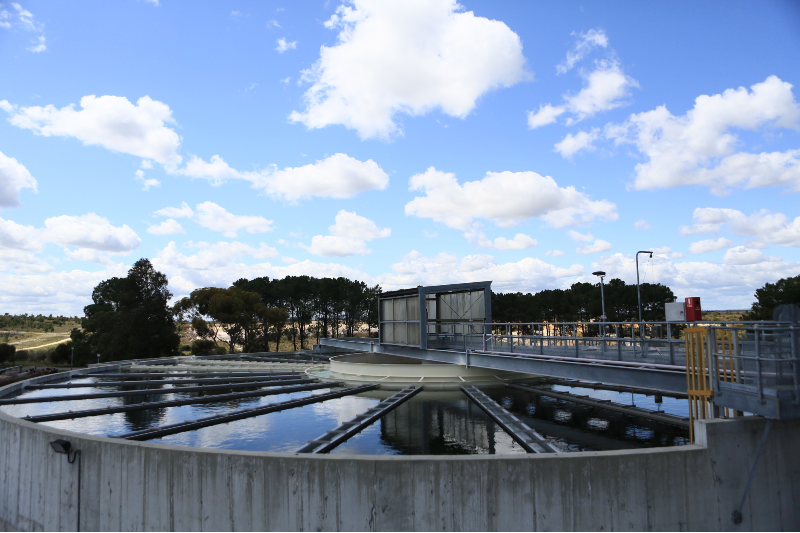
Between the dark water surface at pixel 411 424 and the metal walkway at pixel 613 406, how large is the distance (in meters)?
0.63

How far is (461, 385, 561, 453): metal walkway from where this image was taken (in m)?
13.3

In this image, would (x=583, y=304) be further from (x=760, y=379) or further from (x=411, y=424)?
(x=760, y=379)

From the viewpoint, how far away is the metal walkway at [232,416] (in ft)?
50.6

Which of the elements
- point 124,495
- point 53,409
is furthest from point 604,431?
point 53,409

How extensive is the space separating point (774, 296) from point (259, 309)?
62.4m

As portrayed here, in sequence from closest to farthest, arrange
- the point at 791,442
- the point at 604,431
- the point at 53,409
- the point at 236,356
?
the point at 791,442 → the point at 604,431 → the point at 53,409 → the point at 236,356

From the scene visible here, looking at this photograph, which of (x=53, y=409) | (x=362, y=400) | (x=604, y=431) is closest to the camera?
(x=604, y=431)

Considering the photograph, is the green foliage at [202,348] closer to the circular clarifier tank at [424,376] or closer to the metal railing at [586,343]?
the circular clarifier tank at [424,376]

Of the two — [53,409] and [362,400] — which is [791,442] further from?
[53,409]

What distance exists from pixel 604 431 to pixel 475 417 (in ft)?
15.6

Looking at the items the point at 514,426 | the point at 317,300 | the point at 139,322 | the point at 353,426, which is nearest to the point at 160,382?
the point at 353,426

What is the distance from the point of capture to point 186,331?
10975 cm

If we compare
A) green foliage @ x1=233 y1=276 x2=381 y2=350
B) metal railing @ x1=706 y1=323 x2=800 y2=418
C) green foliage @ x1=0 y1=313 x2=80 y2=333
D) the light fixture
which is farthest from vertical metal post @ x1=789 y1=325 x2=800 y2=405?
green foliage @ x1=0 y1=313 x2=80 y2=333

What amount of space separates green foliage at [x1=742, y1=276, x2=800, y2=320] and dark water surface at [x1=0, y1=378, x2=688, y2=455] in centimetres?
3994
